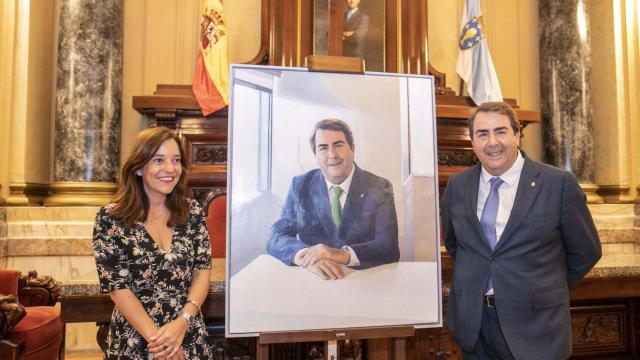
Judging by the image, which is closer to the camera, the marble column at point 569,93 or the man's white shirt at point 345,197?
the man's white shirt at point 345,197

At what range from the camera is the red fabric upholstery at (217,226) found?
14.5ft

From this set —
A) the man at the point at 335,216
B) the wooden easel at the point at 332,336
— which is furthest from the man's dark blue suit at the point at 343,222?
the wooden easel at the point at 332,336

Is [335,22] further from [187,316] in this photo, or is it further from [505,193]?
[187,316]

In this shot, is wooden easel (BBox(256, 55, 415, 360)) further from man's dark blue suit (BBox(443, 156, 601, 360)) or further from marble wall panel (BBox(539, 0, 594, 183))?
marble wall panel (BBox(539, 0, 594, 183))

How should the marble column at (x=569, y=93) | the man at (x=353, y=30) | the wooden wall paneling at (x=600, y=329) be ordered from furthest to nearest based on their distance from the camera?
the marble column at (x=569, y=93), the man at (x=353, y=30), the wooden wall paneling at (x=600, y=329)

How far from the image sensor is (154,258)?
1.87 m

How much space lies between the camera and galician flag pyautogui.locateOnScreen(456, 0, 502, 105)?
5.68m

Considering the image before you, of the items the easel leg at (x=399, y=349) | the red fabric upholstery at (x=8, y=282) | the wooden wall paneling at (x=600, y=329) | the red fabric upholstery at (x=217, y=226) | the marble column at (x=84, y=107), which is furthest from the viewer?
the marble column at (x=84, y=107)

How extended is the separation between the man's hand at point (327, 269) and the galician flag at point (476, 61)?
423 cm

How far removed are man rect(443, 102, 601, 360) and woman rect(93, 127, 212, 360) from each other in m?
1.07

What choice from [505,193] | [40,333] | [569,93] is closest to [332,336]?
[505,193]

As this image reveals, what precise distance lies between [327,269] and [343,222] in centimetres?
21

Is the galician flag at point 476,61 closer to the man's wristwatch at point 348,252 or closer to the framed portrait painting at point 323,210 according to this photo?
the framed portrait painting at point 323,210

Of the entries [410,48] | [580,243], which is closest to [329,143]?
[580,243]
